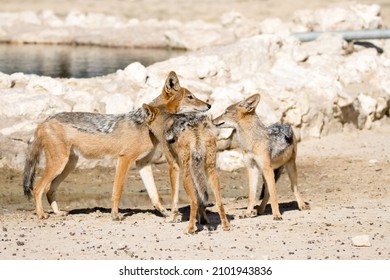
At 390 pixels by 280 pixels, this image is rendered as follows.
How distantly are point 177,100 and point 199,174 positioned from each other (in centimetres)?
177

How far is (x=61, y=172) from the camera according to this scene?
13.3 meters

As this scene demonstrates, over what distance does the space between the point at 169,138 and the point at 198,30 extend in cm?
2099

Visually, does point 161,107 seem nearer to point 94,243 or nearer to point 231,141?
point 94,243

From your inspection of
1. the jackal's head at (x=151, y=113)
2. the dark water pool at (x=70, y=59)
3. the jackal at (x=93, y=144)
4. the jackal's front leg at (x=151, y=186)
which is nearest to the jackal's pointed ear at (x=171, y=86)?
the jackal at (x=93, y=144)

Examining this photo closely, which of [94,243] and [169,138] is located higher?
[169,138]

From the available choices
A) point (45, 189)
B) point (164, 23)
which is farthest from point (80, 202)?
point (164, 23)

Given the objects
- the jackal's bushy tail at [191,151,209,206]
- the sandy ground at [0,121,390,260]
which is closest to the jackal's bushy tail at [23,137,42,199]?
the sandy ground at [0,121,390,260]

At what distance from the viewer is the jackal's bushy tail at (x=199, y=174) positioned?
11.9 m

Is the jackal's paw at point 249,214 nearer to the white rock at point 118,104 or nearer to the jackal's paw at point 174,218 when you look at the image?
the jackal's paw at point 174,218

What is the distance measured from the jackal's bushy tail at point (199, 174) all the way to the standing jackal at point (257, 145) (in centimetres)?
112

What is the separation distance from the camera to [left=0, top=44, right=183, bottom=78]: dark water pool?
2497 cm

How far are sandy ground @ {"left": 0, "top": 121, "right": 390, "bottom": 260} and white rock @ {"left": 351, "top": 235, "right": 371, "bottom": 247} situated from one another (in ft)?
0.20

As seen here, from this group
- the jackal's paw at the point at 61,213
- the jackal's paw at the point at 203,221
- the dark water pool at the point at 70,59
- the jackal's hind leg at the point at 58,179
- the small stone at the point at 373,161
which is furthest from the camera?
the dark water pool at the point at 70,59

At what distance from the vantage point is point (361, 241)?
11047 millimetres
